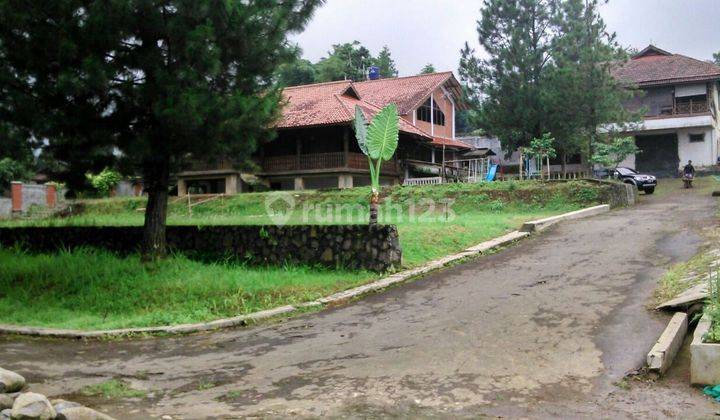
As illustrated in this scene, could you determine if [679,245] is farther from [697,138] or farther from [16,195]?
[16,195]

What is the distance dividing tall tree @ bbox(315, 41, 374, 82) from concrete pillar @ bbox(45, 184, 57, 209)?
73.2 ft

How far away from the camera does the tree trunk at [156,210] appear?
40.5ft

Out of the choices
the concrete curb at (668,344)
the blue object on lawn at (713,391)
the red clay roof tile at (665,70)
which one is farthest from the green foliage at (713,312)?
the red clay roof tile at (665,70)

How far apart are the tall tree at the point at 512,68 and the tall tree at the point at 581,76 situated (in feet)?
2.39

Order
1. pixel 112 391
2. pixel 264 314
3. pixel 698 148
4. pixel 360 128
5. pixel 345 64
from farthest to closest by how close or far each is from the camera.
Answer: pixel 345 64, pixel 698 148, pixel 360 128, pixel 264 314, pixel 112 391

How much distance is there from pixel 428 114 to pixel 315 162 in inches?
405

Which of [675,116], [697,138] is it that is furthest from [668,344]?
[697,138]

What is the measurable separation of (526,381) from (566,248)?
8.24m

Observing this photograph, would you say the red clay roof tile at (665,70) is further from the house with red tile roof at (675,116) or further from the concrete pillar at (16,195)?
the concrete pillar at (16,195)

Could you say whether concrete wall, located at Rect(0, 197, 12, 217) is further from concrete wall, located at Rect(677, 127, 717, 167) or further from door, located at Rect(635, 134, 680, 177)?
concrete wall, located at Rect(677, 127, 717, 167)

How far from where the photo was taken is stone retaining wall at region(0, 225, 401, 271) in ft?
40.0

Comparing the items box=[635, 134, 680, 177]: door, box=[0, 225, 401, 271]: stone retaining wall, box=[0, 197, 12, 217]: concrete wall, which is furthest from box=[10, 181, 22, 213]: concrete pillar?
box=[635, 134, 680, 177]: door

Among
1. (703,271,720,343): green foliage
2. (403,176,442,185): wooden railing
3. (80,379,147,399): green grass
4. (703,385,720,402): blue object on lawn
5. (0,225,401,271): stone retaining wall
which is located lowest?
(80,379,147,399): green grass

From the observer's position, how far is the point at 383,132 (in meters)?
13.6
